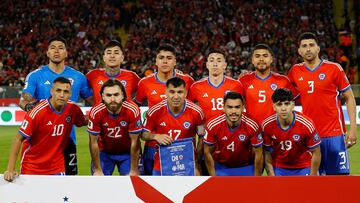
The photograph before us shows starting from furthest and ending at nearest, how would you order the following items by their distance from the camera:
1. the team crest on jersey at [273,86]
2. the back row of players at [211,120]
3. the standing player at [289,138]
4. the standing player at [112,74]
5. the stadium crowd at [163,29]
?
the stadium crowd at [163,29], the standing player at [112,74], the team crest on jersey at [273,86], the back row of players at [211,120], the standing player at [289,138]

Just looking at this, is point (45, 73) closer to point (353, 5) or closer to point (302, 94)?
point (302, 94)

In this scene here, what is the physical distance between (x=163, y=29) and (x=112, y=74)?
16790 millimetres

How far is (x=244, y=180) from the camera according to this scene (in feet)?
14.8

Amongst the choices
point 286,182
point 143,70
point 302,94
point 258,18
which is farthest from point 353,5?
point 286,182

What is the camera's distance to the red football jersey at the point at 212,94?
637 centimetres

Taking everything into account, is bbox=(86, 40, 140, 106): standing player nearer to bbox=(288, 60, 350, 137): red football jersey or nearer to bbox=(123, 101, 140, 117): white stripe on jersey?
bbox=(123, 101, 140, 117): white stripe on jersey

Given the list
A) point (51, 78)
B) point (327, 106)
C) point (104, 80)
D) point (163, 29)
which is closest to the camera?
point (327, 106)

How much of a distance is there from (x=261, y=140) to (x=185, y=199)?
1.45 metres

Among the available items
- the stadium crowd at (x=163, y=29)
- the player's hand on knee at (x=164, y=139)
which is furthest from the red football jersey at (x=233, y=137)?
the stadium crowd at (x=163, y=29)

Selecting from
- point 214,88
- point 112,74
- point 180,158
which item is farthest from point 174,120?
point 112,74

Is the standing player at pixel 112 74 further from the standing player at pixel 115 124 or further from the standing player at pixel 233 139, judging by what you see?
the standing player at pixel 233 139

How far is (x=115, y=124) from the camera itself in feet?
19.3

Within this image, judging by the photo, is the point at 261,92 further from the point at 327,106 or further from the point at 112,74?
the point at 112,74

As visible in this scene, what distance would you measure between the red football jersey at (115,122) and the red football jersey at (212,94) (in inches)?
33.8
